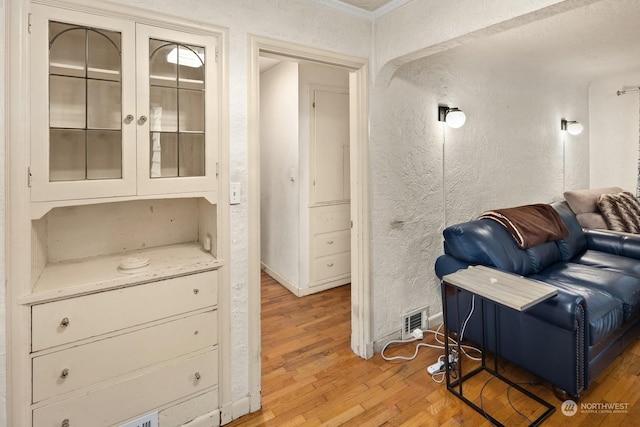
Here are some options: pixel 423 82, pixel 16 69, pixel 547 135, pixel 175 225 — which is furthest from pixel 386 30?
pixel 547 135

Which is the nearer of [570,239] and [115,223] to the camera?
[115,223]

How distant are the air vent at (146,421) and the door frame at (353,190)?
48 cm

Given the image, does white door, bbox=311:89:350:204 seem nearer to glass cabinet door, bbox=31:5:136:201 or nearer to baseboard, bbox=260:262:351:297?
baseboard, bbox=260:262:351:297

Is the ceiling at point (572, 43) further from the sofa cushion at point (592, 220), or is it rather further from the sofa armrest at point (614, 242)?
the sofa armrest at point (614, 242)

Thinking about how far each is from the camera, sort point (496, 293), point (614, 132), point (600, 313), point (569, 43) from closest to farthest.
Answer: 1. point (496, 293)
2. point (600, 313)
3. point (569, 43)
4. point (614, 132)

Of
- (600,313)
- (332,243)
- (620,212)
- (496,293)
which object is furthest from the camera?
(332,243)

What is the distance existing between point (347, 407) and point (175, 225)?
1.42m

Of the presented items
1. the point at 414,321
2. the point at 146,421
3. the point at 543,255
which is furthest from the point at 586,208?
the point at 146,421

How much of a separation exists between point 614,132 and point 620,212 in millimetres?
1630

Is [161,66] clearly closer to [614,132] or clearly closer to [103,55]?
[103,55]

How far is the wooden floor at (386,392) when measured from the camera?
6.23ft

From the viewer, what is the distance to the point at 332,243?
12.7 feet

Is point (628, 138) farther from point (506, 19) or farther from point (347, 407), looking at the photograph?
point (347, 407)
